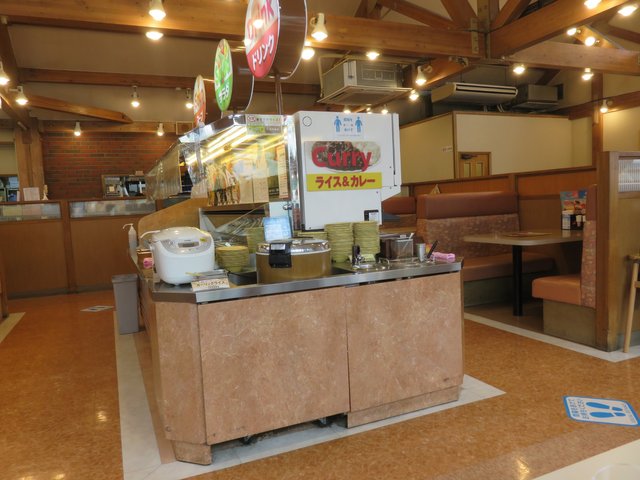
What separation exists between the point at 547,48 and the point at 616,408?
6809 mm

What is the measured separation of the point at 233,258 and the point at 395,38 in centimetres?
509

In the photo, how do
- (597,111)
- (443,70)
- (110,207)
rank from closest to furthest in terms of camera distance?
1. (110,207)
2. (443,70)
3. (597,111)

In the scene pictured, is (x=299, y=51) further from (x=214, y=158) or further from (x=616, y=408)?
(x=616, y=408)

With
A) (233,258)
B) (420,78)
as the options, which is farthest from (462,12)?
(233,258)

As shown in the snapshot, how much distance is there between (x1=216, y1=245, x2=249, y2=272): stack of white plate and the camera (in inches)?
105

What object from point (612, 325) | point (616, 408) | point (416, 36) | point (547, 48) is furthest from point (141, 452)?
point (547, 48)

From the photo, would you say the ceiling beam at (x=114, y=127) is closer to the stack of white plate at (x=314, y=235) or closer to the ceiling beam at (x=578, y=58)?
the ceiling beam at (x=578, y=58)

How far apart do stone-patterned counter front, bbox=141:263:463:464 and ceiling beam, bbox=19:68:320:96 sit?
703 cm

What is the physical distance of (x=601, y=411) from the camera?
250 cm

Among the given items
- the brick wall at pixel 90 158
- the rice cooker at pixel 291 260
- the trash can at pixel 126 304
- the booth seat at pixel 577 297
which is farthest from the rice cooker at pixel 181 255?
the brick wall at pixel 90 158

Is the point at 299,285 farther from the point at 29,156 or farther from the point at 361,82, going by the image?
the point at 29,156

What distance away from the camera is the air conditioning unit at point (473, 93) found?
978cm

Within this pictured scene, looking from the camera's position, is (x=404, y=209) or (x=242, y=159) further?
(x=404, y=209)

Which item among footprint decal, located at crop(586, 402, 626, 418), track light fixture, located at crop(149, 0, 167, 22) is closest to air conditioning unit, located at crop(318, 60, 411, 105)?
track light fixture, located at crop(149, 0, 167, 22)
